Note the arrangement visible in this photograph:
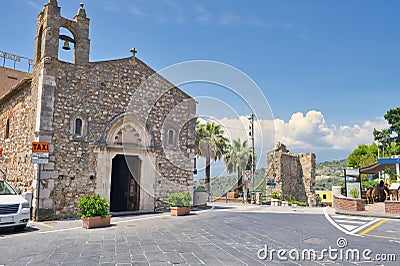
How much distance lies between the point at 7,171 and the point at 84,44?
6443mm

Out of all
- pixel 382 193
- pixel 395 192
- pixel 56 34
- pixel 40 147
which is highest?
pixel 56 34

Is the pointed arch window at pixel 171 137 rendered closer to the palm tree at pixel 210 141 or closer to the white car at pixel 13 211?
the white car at pixel 13 211

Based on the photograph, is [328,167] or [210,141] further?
[328,167]

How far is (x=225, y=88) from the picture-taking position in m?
10.9

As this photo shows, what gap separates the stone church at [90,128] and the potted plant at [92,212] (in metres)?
2.50

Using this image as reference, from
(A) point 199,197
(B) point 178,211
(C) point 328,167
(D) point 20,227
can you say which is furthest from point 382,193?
(C) point 328,167

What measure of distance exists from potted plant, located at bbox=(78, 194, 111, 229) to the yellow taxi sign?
2.58m

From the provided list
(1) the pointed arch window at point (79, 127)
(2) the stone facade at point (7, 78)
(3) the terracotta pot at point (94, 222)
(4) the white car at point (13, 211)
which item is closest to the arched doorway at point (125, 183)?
(1) the pointed arch window at point (79, 127)

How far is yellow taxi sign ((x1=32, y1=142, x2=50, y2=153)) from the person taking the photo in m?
10.7

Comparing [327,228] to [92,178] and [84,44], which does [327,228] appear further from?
[84,44]

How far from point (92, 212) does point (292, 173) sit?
23768 mm

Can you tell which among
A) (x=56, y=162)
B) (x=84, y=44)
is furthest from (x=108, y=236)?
(x=84, y=44)

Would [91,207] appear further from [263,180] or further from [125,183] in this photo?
[263,180]

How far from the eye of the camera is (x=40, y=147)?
10.8 m
